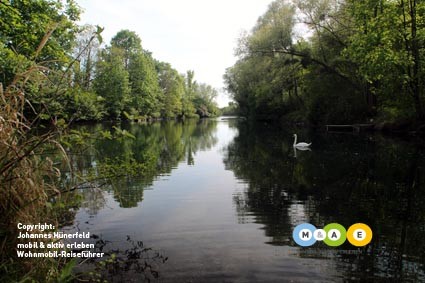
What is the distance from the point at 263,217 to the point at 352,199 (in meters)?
3.08

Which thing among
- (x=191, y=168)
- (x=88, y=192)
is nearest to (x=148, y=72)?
(x=191, y=168)

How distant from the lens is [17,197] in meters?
3.85

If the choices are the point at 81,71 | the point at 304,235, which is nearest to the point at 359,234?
the point at 304,235

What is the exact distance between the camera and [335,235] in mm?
6977

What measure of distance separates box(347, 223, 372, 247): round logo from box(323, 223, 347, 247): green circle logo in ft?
0.43

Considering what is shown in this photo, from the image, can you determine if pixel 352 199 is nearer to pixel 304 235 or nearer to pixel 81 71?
pixel 304 235

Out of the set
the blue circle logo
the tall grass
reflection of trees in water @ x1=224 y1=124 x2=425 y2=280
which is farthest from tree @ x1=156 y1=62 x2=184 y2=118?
the tall grass

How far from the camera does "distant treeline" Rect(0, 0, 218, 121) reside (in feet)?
13.8

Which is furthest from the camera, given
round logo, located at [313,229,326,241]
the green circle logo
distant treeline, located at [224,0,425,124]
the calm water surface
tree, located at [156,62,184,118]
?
tree, located at [156,62,184,118]

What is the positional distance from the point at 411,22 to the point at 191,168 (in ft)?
65.4

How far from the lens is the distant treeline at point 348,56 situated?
24016 mm

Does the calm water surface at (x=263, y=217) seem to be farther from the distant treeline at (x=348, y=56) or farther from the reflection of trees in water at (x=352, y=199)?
the distant treeline at (x=348, y=56)

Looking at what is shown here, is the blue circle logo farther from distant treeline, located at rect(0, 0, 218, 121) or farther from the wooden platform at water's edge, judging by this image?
the wooden platform at water's edge

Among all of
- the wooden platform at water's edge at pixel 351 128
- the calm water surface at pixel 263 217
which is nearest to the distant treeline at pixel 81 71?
the calm water surface at pixel 263 217
